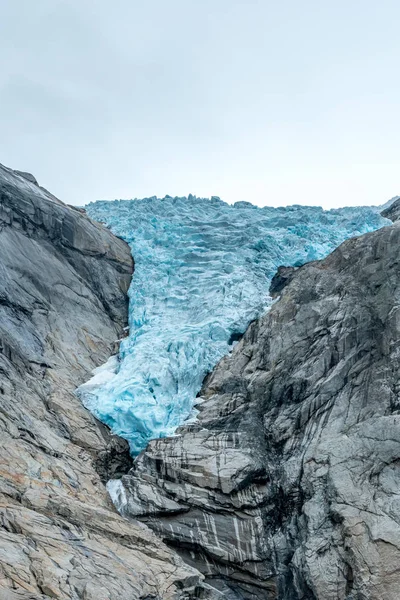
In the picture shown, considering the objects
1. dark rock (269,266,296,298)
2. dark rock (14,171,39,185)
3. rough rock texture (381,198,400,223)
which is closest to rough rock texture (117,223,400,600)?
dark rock (269,266,296,298)

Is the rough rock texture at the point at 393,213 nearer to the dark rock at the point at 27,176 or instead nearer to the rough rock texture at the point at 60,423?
the rough rock texture at the point at 60,423

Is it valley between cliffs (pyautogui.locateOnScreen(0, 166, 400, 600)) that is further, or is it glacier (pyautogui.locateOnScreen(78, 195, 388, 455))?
glacier (pyautogui.locateOnScreen(78, 195, 388, 455))

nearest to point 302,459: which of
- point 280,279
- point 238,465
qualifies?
point 238,465

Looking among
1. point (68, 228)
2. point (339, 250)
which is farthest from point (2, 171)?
point (339, 250)

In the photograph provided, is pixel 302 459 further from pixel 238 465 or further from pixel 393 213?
pixel 393 213

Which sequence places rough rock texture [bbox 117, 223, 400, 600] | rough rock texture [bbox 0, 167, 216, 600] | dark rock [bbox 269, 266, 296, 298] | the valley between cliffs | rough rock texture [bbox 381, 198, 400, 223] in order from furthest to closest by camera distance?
rough rock texture [bbox 381, 198, 400, 223], dark rock [bbox 269, 266, 296, 298], rough rock texture [bbox 117, 223, 400, 600], the valley between cliffs, rough rock texture [bbox 0, 167, 216, 600]

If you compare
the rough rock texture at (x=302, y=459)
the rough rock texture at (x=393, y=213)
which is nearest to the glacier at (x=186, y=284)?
the rough rock texture at (x=393, y=213)

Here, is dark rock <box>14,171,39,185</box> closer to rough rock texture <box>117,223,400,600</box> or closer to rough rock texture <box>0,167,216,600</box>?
rough rock texture <box>0,167,216,600</box>
